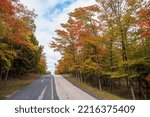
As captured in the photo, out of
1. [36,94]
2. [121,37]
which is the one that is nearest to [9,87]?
[36,94]

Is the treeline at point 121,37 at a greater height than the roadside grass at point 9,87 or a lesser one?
greater

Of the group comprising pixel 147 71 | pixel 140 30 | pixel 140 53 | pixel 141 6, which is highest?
pixel 141 6

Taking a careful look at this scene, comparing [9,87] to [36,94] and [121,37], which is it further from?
[121,37]

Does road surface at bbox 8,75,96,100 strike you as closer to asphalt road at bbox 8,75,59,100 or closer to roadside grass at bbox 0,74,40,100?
asphalt road at bbox 8,75,59,100

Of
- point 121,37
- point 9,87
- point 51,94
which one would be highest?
point 121,37

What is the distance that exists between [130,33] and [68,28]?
2014cm

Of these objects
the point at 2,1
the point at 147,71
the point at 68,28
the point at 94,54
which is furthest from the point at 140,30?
the point at 68,28

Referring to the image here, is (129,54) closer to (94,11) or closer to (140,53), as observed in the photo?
(140,53)

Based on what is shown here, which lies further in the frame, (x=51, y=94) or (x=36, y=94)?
(x=36, y=94)

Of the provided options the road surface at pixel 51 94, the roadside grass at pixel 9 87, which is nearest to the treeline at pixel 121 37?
the road surface at pixel 51 94

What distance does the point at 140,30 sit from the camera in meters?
28.4

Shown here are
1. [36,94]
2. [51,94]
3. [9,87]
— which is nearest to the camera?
[51,94]

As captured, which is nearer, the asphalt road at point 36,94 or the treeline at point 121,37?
the asphalt road at point 36,94

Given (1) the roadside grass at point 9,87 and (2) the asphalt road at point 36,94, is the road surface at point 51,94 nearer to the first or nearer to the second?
(2) the asphalt road at point 36,94
